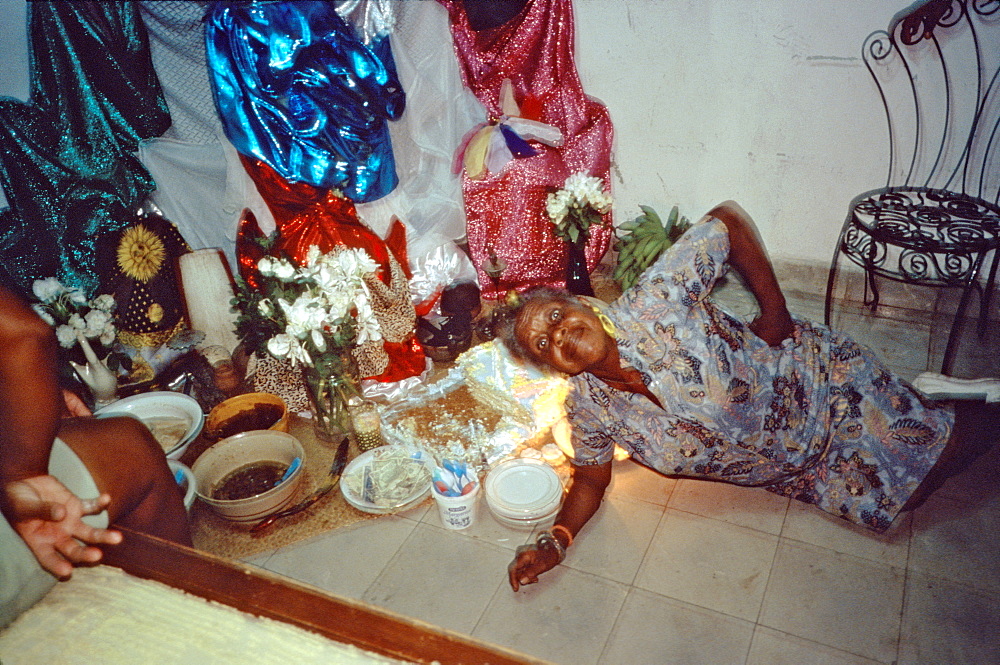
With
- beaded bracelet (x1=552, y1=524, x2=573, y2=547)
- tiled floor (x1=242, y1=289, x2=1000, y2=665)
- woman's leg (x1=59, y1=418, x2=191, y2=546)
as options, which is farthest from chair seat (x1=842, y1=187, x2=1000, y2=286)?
woman's leg (x1=59, y1=418, x2=191, y2=546)

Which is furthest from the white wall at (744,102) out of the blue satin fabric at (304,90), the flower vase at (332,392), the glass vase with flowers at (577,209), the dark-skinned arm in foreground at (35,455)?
the dark-skinned arm in foreground at (35,455)

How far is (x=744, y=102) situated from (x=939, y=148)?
3.63 feet

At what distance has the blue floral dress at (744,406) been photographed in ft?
6.88

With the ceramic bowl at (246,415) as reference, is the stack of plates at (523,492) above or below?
below

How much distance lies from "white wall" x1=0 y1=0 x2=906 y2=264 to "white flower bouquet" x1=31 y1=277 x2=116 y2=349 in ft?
3.64

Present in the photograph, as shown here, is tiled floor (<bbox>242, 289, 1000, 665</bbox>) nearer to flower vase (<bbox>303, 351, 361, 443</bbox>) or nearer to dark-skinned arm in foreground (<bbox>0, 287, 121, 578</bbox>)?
flower vase (<bbox>303, 351, 361, 443</bbox>)

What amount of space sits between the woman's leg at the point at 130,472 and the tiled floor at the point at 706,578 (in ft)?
2.58

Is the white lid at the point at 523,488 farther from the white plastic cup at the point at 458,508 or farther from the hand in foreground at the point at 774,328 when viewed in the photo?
the hand in foreground at the point at 774,328

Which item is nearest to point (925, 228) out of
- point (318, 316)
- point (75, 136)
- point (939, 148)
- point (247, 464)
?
point (939, 148)

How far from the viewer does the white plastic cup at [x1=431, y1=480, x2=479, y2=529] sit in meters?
2.61

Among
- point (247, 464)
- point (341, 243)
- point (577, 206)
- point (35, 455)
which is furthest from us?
point (577, 206)

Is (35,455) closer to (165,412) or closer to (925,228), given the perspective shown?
(165,412)

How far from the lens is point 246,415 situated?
319 centimetres

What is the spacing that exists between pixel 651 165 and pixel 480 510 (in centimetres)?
282
